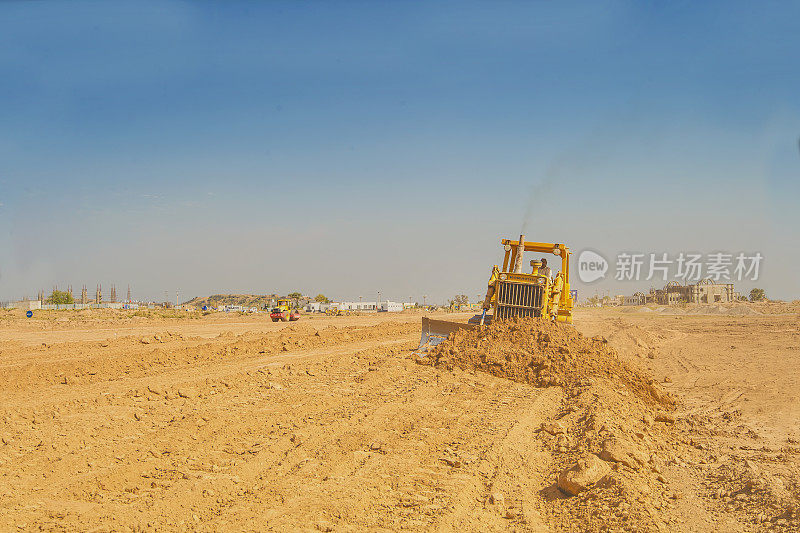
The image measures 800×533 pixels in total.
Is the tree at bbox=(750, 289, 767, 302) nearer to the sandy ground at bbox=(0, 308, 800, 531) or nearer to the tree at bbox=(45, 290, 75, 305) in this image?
the sandy ground at bbox=(0, 308, 800, 531)

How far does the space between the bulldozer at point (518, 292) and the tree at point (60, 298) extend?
95.2 m

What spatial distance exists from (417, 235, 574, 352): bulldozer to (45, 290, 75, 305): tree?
312 feet

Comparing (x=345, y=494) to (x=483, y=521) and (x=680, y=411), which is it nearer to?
(x=483, y=521)

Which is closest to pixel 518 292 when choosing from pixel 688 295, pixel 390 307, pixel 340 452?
pixel 340 452

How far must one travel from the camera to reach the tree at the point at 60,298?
3661 inches

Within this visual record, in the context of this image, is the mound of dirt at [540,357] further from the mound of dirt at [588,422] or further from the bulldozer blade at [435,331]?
the bulldozer blade at [435,331]

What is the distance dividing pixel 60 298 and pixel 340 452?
102842mm

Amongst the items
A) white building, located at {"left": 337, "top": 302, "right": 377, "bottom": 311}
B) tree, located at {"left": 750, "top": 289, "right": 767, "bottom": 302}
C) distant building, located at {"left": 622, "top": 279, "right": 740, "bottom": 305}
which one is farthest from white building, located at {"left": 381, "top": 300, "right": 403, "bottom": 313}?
tree, located at {"left": 750, "top": 289, "right": 767, "bottom": 302}

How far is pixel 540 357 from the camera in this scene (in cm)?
1144

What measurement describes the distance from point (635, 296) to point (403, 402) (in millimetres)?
67354

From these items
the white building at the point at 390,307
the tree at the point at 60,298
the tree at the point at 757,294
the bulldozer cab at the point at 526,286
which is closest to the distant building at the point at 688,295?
the tree at the point at 757,294

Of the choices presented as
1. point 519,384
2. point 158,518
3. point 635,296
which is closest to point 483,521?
point 158,518

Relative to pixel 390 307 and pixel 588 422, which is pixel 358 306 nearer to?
pixel 390 307

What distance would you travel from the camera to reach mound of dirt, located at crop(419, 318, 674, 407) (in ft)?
35.7
